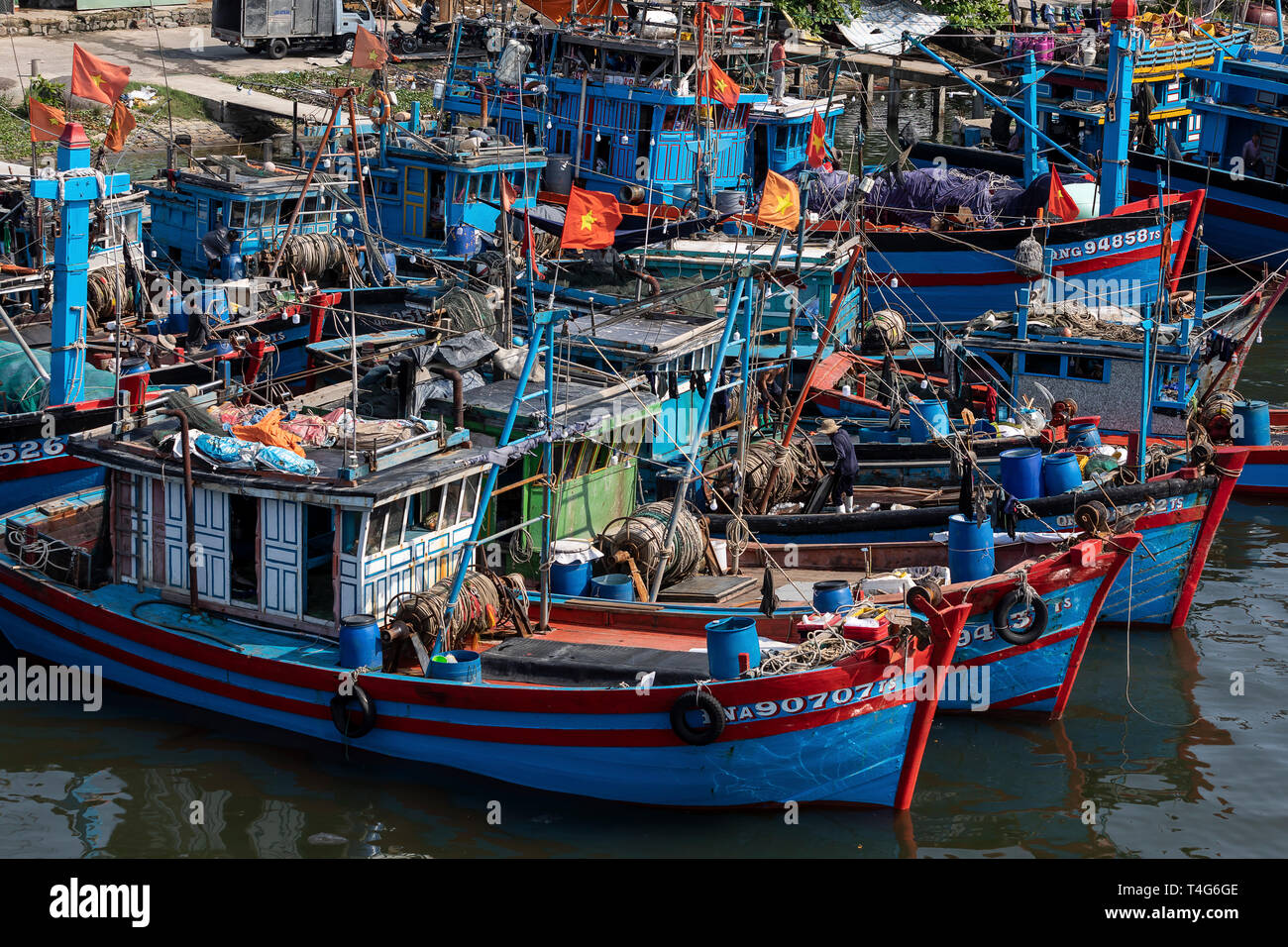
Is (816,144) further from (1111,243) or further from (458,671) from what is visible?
(458,671)

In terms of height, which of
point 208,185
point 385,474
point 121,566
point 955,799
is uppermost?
point 208,185

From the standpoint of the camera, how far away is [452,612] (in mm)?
15898

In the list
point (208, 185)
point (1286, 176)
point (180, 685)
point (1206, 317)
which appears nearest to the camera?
point (180, 685)

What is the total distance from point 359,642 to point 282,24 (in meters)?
37.9

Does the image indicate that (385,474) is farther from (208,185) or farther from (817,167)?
(817,167)

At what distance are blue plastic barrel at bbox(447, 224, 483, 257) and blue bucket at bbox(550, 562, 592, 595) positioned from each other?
1189 cm

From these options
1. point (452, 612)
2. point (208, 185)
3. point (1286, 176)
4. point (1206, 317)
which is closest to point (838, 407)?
point (1206, 317)

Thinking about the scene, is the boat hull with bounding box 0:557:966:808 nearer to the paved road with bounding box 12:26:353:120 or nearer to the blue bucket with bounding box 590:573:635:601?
the blue bucket with bounding box 590:573:635:601

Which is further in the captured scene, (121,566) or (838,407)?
(838,407)

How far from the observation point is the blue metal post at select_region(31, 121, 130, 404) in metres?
20.1

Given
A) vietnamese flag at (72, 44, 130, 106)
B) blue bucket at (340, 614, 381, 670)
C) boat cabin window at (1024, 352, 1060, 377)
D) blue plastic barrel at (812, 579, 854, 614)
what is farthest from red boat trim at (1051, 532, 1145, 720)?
vietnamese flag at (72, 44, 130, 106)

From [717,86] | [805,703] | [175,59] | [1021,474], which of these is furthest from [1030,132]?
[175,59]

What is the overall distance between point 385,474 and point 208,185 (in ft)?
45.9

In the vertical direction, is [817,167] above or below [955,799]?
above
